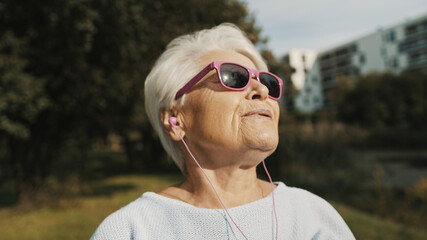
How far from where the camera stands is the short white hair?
163 centimetres

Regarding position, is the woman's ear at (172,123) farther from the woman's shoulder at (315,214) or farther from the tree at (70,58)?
the tree at (70,58)

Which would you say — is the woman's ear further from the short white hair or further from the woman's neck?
the woman's neck

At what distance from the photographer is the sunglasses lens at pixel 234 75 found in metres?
1.48

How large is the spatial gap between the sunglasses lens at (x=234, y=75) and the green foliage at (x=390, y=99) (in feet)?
123

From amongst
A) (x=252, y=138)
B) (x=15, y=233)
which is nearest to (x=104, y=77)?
(x=15, y=233)

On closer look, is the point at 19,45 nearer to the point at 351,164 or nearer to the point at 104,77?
the point at 104,77

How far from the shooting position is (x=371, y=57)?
218 feet

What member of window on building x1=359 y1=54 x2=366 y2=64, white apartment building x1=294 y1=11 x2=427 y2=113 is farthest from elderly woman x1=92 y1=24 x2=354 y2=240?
window on building x1=359 y1=54 x2=366 y2=64

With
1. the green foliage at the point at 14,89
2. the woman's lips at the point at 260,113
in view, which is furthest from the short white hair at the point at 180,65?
the green foliage at the point at 14,89

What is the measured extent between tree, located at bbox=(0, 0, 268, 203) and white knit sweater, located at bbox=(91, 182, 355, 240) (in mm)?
4351

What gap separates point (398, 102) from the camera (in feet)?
120

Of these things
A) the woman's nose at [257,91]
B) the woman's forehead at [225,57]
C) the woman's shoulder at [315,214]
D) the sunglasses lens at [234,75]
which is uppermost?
the woman's forehead at [225,57]

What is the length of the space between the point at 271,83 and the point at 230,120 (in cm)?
37

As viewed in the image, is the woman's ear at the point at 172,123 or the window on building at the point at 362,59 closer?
the woman's ear at the point at 172,123
